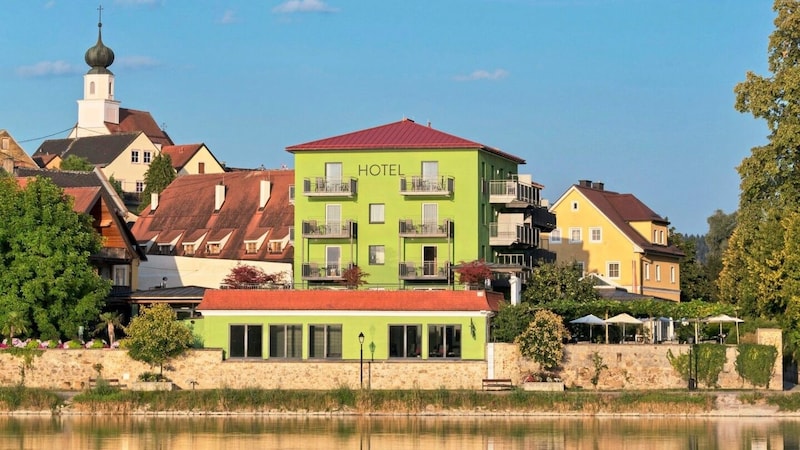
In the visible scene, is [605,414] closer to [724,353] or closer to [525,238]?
[724,353]

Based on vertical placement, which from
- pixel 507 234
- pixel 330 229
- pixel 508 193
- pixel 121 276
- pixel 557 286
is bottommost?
pixel 557 286

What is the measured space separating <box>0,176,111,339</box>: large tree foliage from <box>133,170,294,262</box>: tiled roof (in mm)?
21843

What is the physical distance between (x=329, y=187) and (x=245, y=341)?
1421 cm

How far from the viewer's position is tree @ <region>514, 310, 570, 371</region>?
227 feet

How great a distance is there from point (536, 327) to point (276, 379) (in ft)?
35.4

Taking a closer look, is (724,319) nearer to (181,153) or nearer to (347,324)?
(347,324)

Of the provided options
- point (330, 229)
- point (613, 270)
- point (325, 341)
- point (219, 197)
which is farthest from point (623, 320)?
point (219, 197)

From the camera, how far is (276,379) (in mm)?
71062

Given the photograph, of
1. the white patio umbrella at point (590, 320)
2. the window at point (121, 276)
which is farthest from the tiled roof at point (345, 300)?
the window at point (121, 276)

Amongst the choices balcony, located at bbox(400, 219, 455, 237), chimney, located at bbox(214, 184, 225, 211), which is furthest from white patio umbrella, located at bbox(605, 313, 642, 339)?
chimney, located at bbox(214, 184, 225, 211)

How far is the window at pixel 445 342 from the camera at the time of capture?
235 feet

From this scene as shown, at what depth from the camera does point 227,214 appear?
106500mm

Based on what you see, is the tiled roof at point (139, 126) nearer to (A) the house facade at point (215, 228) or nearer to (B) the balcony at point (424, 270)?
(A) the house facade at point (215, 228)

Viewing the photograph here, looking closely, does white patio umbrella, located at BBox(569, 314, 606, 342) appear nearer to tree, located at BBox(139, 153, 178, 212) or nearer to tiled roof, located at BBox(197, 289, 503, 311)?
tiled roof, located at BBox(197, 289, 503, 311)
